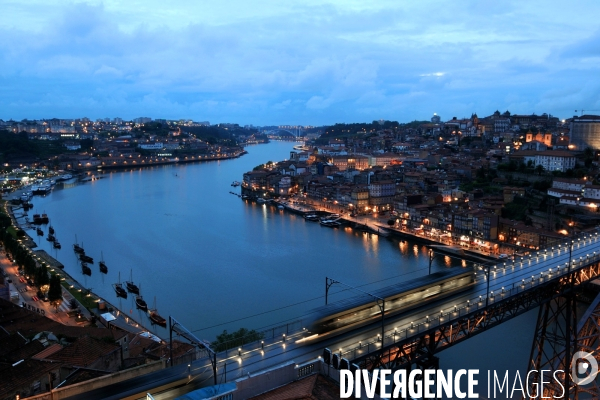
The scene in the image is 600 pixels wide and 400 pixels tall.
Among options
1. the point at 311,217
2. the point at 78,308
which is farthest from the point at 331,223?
the point at 78,308

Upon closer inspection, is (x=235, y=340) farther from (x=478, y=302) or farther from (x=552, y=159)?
(x=552, y=159)

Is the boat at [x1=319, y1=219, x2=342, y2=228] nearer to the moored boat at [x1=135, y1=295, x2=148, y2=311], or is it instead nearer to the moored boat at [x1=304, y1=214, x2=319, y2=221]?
the moored boat at [x1=304, y1=214, x2=319, y2=221]

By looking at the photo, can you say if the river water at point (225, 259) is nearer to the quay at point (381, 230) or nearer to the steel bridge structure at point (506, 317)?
the quay at point (381, 230)

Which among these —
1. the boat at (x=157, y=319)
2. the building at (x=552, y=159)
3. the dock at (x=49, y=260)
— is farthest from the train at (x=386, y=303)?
the building at (x=552, y=159)

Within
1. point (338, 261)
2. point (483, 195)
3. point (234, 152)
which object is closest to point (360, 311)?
point (338, 261)

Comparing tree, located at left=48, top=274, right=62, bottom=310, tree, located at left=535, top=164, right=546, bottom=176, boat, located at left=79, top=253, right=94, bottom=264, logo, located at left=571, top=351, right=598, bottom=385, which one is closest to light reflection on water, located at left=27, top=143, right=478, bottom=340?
boat, located at left=79, top=253, right=94, bottom=264
